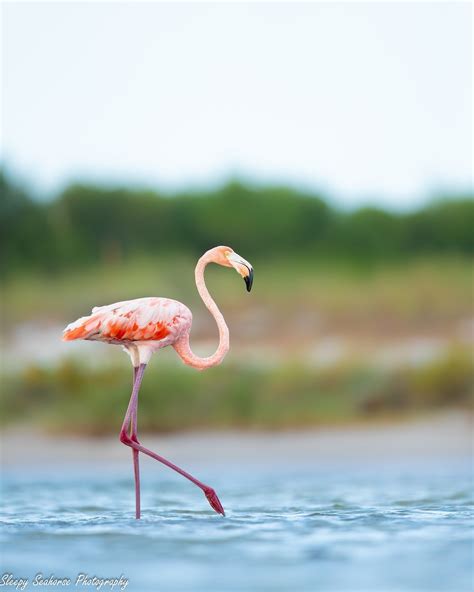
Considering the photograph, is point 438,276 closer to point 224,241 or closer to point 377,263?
point 377,263

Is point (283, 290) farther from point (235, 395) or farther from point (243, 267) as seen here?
point (243, 267)

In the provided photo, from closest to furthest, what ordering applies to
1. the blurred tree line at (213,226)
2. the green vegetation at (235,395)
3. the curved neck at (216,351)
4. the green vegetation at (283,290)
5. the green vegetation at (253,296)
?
1. the curved neck at (216,351)
2. the green vegetation at (235,395)
3. the green vegetation at (253,296)
4. the green vegetation at (283,290)
5. the blurred tree line at (213,226)

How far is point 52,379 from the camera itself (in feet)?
46.4

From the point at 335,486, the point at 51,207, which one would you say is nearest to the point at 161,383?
the point at 335,486

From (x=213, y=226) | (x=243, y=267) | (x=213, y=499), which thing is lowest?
(x=213, y=499)

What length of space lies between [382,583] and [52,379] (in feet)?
28.6

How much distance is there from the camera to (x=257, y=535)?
7.25 meters

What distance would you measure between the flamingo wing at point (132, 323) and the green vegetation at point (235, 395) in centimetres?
530

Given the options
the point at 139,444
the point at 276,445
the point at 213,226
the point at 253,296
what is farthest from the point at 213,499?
the point at 213,226

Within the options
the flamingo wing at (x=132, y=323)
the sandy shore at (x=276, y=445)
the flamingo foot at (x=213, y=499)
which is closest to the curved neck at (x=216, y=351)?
the flamingo wing at (x=132, y=323)

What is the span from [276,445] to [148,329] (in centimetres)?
511

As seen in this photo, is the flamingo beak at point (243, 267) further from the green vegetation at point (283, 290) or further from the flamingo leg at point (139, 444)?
the green vegetation at point (283, 290)

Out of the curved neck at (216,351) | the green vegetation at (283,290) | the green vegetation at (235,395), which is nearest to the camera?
the curved neck at (216,351)

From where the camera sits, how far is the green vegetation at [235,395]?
519 inches
